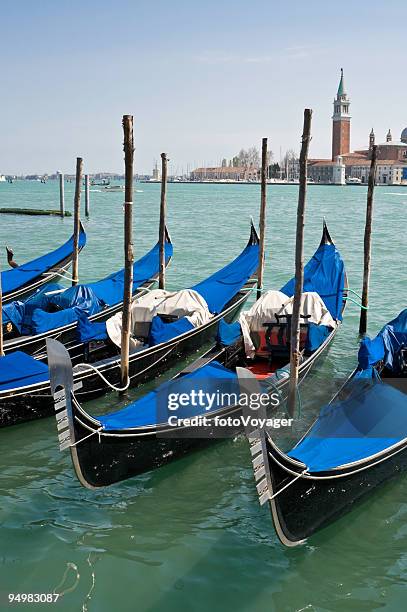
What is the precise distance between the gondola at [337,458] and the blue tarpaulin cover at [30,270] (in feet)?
17.4

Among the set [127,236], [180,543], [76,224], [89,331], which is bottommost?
[180,543]

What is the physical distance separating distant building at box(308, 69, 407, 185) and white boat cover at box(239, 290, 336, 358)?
260ft

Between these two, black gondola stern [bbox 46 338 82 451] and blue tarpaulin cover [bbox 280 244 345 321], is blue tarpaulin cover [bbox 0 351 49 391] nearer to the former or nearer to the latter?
black gondola stern [bbox 46 338 82 451]

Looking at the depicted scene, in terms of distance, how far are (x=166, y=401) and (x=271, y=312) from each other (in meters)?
1.80

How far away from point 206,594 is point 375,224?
907 inches

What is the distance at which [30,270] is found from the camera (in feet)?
30.8

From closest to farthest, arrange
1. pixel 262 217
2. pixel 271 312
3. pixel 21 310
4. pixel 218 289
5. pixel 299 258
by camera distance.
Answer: pixel 299 258 → pixel 271 312 → pixel 21 310 → pixel 218 289 → pixel 262 217

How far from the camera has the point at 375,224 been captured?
2522cm

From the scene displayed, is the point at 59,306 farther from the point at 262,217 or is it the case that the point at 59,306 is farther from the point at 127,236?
the point at 262,217

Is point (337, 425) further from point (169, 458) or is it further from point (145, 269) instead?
point (145, 269)

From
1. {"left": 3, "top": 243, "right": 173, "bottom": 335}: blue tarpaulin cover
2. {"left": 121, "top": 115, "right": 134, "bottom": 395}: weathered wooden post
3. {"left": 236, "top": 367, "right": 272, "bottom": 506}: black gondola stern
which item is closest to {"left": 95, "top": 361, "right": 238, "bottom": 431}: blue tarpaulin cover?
{"left": 121, "top": 115, "right": 134, "bottom": 395}: weathered wooden post

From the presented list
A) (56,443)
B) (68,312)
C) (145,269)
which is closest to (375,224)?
(145,269)

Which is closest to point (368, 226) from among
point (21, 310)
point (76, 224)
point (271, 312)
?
point (271, 312)

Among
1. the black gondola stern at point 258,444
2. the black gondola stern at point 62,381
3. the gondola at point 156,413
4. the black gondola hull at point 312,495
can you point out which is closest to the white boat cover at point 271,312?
the gondola at point 156,413
